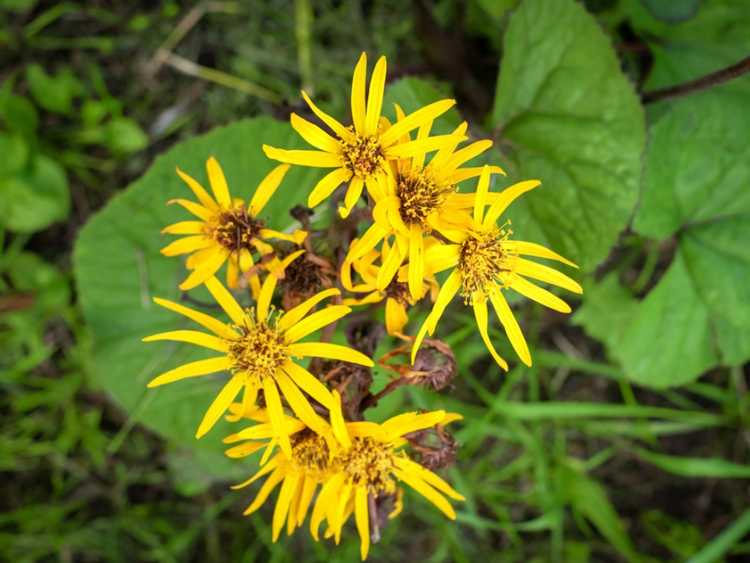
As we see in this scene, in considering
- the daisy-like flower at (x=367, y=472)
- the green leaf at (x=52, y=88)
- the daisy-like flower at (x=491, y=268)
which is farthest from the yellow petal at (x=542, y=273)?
the green leaf at (x=52, y=88)

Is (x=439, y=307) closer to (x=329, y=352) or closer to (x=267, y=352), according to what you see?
(x=329, y=352)

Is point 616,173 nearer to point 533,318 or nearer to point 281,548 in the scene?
point 533,318

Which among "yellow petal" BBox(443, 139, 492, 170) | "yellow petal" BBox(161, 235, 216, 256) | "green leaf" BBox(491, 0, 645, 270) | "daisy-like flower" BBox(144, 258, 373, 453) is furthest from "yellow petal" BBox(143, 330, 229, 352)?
"green leaf" BBox(491, 0, 645, 270)

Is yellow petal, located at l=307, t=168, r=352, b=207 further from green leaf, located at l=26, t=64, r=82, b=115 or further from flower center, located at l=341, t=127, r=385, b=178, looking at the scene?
green leaf, located at l=26, t=64, r=82, b=115

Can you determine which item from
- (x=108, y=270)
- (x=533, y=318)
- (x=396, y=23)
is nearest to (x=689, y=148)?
(x=533, y=318)

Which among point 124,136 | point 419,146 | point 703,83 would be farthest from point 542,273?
point 124,136
